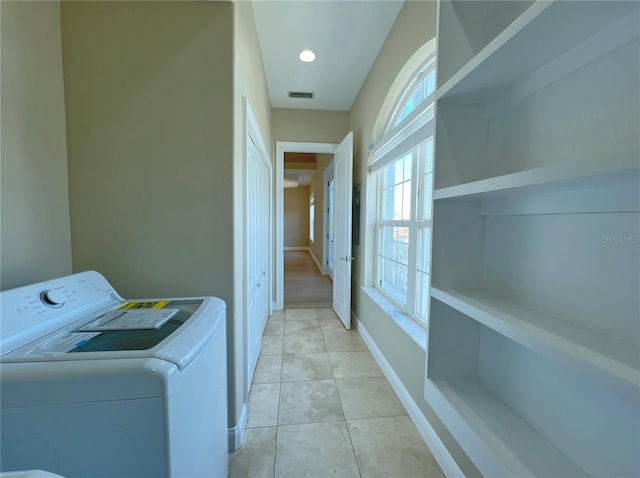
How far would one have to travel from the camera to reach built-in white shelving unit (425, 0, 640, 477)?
567 millimetres

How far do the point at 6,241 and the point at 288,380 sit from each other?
191 cm

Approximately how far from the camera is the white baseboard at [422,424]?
138 cm

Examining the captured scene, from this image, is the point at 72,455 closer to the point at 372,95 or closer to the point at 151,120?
the point at 151,120

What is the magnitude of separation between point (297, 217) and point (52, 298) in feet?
35.8

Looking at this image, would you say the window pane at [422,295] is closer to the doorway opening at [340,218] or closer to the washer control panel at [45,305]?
the doorway opening at [340,218]

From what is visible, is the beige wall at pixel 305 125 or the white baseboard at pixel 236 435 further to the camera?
the beige wall at pixel 305 125

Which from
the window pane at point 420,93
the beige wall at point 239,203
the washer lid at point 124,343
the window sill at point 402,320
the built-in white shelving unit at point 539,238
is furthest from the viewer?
the window pane at point 420,93

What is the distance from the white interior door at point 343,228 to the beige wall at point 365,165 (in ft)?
0.55

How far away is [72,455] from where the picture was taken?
24.5 inches

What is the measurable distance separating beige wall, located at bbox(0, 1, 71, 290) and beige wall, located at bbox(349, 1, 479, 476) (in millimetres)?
2008

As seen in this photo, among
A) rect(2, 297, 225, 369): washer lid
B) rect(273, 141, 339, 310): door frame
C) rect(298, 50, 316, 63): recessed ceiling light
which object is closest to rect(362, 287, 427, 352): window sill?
rect(2, 297, 225, 369): washer lid

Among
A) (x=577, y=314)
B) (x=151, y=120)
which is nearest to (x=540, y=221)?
(x=577, y=314)

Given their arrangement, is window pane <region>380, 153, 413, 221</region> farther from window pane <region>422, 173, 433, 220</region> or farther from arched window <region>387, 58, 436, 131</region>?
arched window <region>387, 58, 436, 131</region>

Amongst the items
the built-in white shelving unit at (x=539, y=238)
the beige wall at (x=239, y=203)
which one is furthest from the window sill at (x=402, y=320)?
the beige wall at (x=239, y=203)
